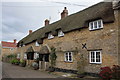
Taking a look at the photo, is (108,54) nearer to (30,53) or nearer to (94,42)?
(94,42)

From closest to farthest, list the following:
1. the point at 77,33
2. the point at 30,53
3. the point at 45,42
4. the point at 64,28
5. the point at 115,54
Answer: the point at 115,54 < the point at 77,33 < the point at 64,28 < the point at 45,42 < the point at 30,53

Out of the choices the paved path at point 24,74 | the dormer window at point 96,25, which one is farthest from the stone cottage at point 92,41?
the paved path at point 24,74

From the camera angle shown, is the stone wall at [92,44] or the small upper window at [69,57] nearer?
the stone wall at [92,44]

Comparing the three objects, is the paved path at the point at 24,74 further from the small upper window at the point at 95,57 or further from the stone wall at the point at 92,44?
the small upper window at the point at 95,57

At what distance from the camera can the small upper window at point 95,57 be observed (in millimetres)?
11195

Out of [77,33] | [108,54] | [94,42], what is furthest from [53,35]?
[108,54]

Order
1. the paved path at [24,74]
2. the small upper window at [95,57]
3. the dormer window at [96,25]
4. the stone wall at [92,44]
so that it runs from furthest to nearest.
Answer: the paved path at [24,74], the dormer window at [96,25], the small upper window at [95,57], the stone wall at [92,44]

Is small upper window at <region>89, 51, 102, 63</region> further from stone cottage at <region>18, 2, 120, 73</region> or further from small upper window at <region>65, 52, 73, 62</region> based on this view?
small upper window at <region>65, 52, 73, 62</region>

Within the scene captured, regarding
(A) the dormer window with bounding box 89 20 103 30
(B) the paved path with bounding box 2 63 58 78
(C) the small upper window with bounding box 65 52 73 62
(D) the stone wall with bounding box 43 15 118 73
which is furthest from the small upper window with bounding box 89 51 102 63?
(B) the paved path with bounding box 2 63 58 78

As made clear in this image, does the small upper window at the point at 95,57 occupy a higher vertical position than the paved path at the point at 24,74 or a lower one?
higher

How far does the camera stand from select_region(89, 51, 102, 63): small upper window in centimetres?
1120

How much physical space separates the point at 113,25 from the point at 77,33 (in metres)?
4.19

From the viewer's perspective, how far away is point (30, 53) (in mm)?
23562

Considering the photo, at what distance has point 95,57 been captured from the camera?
37.2ft
